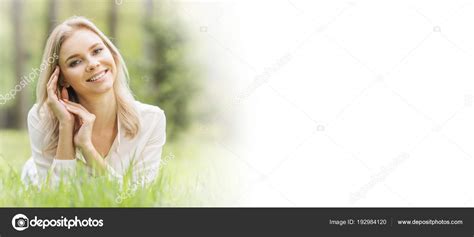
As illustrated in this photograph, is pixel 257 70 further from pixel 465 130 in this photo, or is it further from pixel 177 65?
pixel 465 130

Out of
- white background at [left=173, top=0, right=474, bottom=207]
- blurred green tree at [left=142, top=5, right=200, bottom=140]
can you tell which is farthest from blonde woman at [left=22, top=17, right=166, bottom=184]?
white background at [left=173, top=0, right=474, bottom=207]

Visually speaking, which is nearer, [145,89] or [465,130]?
[465,130]

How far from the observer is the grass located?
5.73 feet

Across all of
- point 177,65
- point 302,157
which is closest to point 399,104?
point 302,157

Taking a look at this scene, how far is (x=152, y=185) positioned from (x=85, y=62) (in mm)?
435

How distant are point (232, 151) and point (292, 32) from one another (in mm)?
442

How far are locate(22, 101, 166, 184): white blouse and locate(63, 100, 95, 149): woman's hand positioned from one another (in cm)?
5

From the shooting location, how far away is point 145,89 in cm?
209

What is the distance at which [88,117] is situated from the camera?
185 centimetres
